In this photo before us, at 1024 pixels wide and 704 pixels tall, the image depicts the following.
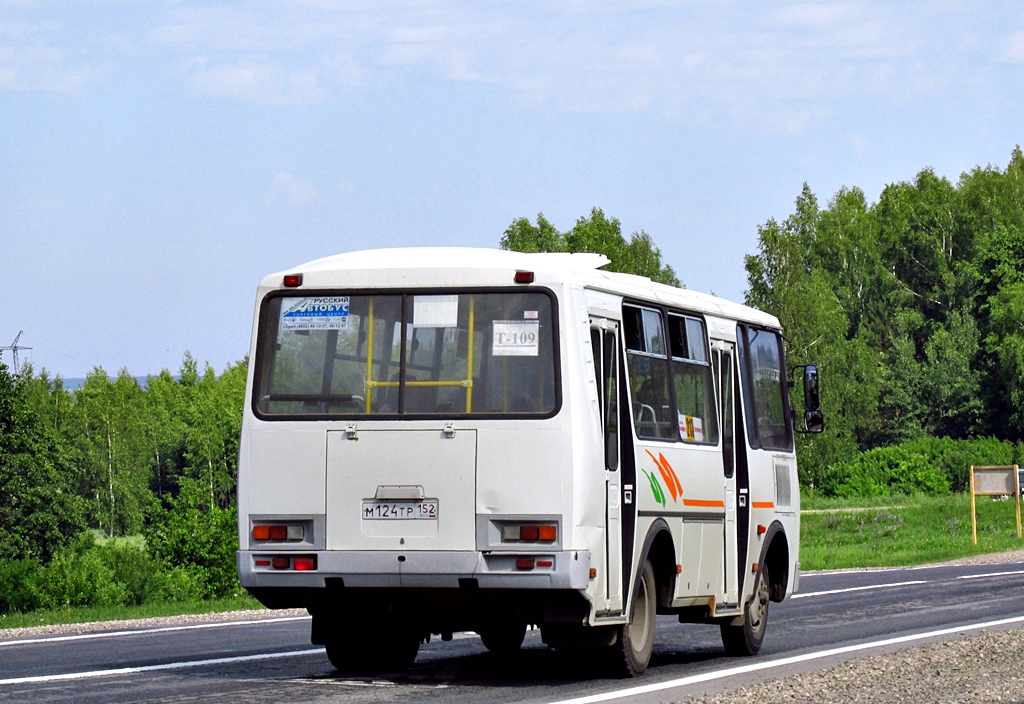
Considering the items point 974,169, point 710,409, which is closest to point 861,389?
point 974,169

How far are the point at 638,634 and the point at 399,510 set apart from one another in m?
2.28

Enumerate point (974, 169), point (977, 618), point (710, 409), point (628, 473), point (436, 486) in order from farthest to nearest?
1. point (974, 169)
2. point (977, 618)
3. point (710, 409)
4. point (628, 473)
5. point (436, 486)

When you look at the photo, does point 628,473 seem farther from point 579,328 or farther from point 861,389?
point 861,389

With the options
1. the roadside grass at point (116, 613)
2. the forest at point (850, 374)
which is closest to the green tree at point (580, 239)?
the forest at point (850, 374)

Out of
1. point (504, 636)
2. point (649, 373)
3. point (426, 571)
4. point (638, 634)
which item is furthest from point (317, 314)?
point (504, 636)

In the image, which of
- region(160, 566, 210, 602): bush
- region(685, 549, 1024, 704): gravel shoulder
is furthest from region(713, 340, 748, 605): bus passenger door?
region(160, 566, 210, 602): bush

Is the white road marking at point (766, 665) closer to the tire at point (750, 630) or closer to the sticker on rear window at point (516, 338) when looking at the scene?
the tire at point (750, 630)

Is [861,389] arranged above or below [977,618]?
above

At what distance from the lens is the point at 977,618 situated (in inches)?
762

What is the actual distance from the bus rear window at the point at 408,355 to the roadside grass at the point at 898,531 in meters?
26.8

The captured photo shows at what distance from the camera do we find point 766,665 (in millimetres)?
13648


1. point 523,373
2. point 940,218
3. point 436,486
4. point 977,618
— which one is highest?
point 940,218

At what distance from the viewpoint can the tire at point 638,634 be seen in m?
12.3

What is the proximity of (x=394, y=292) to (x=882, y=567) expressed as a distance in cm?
2632
